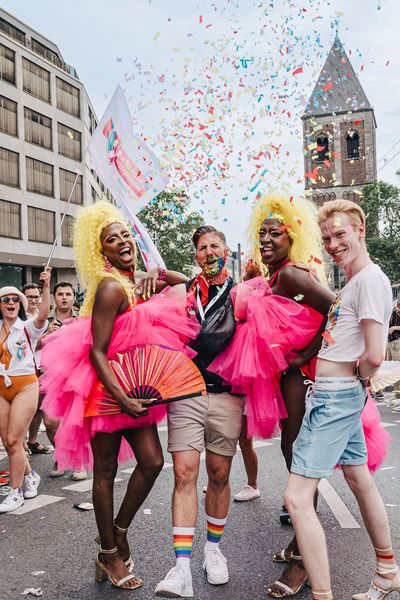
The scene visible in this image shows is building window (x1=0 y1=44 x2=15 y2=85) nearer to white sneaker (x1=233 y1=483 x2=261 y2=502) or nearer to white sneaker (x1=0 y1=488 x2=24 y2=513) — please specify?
white sneaker (x1=0 y1=488 x2=24 y2=513)

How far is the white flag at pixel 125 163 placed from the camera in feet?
18.6

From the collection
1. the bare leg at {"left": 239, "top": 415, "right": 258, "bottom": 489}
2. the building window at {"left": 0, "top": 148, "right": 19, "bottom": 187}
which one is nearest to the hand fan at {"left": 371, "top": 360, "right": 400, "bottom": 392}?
the bare leg at {"left": 239, "top": 415, "right": 258, "bottom": 489}

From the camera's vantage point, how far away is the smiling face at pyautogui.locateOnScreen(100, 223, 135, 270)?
3.67m

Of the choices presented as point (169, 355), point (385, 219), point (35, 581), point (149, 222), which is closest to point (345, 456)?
point (169, 355)

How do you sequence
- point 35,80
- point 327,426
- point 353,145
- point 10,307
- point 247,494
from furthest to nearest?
point 353,145 < point 35,80 < point 10,307 < point 247,494 < point 327,426

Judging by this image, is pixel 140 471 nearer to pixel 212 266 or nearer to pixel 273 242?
pixel 212 266

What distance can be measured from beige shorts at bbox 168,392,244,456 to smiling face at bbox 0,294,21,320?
8.99 feet

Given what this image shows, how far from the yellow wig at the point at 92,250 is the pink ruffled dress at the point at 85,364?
0.62 ft

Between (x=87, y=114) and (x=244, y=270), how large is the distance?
42.0m

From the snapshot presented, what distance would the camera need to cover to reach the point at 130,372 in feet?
11.2

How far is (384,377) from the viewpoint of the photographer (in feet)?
10.9

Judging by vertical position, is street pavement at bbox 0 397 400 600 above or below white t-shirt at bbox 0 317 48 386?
below

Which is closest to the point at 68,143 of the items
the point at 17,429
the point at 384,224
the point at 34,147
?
the point at 34,147

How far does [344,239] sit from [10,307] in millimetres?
3730
